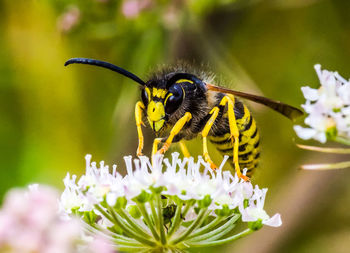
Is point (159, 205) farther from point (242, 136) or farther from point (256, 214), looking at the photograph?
point (242, 136)

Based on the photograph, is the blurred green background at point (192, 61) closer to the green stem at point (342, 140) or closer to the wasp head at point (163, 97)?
the wasp head at point (163, 97)

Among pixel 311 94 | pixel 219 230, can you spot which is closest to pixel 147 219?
pixel 219 230

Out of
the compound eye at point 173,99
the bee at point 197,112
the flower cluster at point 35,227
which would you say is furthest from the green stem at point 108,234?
the flower cluster at point 35,227

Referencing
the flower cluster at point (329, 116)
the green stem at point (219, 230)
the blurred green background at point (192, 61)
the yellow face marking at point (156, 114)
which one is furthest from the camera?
the blurred green background at point (192, 61)

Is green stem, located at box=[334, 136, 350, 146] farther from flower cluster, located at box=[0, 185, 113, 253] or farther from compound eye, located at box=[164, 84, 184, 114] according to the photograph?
flower cluster, located at box=[0, 185, 113, 253]

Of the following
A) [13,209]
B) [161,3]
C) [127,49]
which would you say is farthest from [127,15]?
[13,209]

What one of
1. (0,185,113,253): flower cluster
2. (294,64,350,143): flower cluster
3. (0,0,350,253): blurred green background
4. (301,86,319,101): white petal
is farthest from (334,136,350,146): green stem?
(0,0,350,253): blurred green background

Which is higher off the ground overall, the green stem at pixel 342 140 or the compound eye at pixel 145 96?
the compound eye at pixel 145 96
